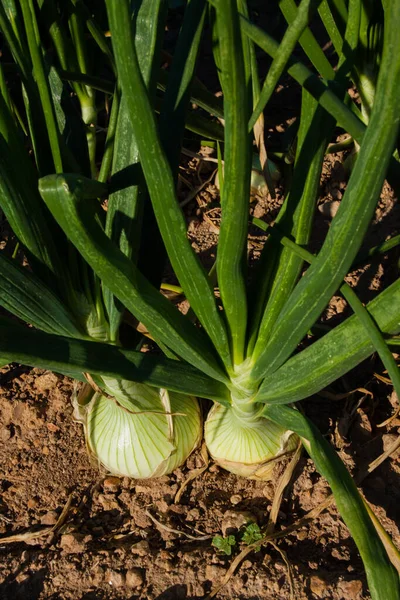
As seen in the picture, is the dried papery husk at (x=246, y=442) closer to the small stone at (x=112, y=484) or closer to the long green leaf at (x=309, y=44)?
the small stone at (x=112, y=484)

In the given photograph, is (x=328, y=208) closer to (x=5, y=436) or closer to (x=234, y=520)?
(x=234, y=520)

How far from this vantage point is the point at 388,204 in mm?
1830

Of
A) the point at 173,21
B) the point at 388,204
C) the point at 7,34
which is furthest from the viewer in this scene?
the point at 173,21

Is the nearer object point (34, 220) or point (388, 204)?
point (34, 220)

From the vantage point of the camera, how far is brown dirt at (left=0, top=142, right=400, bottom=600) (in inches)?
50.5

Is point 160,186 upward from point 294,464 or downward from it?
upward

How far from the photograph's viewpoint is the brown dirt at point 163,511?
1283 mm

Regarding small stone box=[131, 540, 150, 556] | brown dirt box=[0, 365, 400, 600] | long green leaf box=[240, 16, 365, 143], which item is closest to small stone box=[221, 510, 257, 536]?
brown dirt box=[0, 365, 400, 600]

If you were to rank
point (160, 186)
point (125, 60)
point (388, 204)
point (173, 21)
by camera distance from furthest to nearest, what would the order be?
point (173, 21)
point (388, 204)
point (160, 186)
point (125, 60)

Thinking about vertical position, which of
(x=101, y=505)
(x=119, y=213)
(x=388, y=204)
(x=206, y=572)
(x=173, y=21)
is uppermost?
(x=173, y=21)

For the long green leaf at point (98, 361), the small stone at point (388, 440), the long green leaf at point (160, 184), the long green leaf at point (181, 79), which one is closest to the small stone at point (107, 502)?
the long green leaf at point (98, 361)

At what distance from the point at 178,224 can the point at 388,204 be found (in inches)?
38.3

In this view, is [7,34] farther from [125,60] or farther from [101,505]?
[101,505]

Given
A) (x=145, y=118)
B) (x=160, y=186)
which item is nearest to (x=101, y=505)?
(x=160, y=186)
